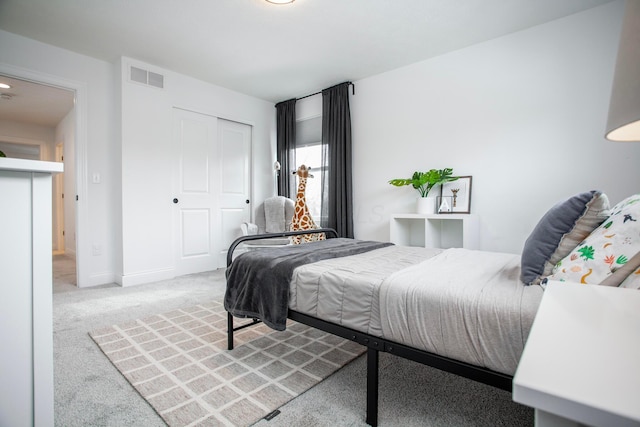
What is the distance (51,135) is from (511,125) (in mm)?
7804

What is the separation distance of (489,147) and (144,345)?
3.27 metres

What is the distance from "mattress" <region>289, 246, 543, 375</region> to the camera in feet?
3.17

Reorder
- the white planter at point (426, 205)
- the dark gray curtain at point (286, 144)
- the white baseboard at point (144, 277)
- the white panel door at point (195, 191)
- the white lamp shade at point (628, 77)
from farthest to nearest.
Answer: the dark gray curtain at point (286, 144)
the white panel door at point (195, 191)
the white baseboard at point (144, 277)
the white planter at point (426, 205)
the white lamp shade at point (628, 77)

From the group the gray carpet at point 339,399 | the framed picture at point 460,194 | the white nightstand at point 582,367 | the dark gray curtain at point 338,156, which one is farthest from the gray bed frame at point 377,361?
the dark gray curtain at point 338,156

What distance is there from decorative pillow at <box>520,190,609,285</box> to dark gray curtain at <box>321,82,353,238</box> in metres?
2.70

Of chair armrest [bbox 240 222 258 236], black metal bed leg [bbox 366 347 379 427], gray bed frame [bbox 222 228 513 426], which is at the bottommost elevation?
black metal bed leg [bbox 366 347 379 427]

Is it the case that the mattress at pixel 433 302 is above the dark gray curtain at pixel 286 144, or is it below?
below

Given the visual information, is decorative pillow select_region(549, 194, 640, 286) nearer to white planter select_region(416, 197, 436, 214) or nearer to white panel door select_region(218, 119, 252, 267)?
white planter select_region(416, 197, 436, 214)

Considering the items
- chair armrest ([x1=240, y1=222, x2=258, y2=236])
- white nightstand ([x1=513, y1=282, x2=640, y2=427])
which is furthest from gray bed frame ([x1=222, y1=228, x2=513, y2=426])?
chair armrest ([x1=240, y1=222, x2=258, y2=236])

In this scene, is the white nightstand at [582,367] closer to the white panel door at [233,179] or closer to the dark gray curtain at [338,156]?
the dark gray curtain at [338,156]

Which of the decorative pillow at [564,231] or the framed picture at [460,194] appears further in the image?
the framed picture at [460,194]

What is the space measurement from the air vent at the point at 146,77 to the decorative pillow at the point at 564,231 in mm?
3964

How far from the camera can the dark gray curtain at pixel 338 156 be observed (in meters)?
3.93

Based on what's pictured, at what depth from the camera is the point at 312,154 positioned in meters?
4.54
